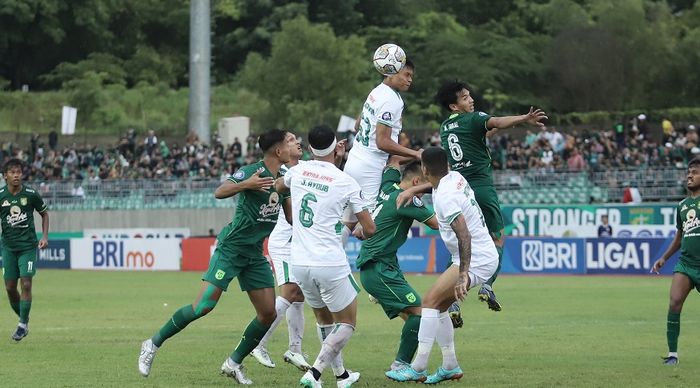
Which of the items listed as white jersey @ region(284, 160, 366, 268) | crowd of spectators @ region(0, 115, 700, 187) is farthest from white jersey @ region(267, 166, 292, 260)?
crowd of spectators @ region(0, 115, 700, 187)

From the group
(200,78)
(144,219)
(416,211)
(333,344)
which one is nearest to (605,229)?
(144,219)

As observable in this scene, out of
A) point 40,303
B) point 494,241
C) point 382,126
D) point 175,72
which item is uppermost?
point 175,72

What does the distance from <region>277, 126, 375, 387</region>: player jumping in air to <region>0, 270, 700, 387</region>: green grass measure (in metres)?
1.20

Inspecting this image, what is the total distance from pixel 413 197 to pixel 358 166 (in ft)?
2.83

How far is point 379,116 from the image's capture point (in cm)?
1431

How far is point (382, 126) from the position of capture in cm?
1429

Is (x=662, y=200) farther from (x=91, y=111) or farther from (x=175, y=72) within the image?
(x=175, y=72)

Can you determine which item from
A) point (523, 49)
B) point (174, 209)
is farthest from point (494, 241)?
point (523, 49)

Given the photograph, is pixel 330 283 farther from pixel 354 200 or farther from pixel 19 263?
pixel 19 263

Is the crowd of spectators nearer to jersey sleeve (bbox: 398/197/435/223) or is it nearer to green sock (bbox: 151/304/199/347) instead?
jersey sleeve (bbox: 398/197/435/223)

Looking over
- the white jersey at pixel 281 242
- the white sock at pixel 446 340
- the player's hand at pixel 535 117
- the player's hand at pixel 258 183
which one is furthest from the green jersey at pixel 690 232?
the player's hand at pixel 258 183

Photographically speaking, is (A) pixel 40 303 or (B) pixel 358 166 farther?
(A) pixel 40 303

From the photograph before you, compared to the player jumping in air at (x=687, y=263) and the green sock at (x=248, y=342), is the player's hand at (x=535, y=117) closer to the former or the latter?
the player jumping in air at (x=687, y=263)

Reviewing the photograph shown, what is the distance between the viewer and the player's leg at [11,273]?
19.4 m
